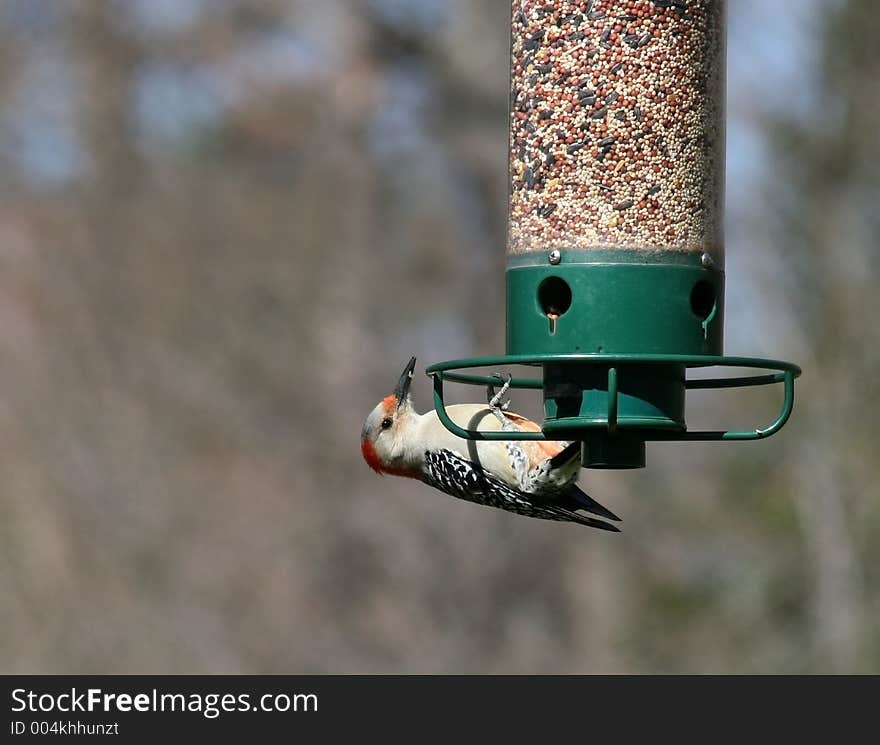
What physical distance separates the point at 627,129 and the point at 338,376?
1353 centimetres

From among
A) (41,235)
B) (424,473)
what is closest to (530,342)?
(424,473)

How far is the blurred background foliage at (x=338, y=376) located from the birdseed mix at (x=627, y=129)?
10497mm

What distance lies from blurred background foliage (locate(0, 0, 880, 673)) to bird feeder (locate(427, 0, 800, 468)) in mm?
10512

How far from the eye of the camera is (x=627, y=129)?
7.31 metres

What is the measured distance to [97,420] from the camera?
21.0m

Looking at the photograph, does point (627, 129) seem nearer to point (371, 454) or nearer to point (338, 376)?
point (371, 454)

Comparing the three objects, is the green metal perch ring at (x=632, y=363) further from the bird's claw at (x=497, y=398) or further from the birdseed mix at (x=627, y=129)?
the bird's claw at (x=497, y=398)

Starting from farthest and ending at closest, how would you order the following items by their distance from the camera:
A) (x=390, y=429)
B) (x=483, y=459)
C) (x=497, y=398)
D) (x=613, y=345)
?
(x=390, y=429) → (x=483, y=459) → (x=497, y=398) → (x=613, y=345)

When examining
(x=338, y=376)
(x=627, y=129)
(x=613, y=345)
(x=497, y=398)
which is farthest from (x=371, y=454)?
(x=338, y=376)

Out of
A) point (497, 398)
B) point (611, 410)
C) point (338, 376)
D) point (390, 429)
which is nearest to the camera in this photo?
point (611, 410)

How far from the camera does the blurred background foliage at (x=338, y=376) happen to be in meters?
18.7

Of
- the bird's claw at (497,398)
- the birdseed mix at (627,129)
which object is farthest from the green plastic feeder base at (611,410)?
the bird's claw at (497,398)

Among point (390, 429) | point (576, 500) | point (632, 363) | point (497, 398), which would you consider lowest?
point (576, 500)

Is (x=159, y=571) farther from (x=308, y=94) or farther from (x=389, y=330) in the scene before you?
(x=308, y=94)
